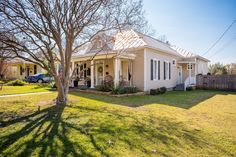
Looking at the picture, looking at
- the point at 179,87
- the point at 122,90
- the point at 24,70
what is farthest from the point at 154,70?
the point at 24,70

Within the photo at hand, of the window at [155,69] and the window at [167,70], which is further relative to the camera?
the window at [167,70]

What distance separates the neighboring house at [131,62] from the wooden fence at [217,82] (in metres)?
1.16

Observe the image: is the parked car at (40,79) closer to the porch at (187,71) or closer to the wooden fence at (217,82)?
the porch at (187,71)

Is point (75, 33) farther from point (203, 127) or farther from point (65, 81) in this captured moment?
point (203, 127)

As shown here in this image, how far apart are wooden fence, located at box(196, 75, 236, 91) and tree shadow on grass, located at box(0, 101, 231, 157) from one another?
647 inches

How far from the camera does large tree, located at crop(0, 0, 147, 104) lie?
27.7 feet

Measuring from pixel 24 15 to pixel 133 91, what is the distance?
8.79 meters

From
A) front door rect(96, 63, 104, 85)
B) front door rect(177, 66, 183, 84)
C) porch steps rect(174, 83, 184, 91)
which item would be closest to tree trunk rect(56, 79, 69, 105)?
front door rect(96, 63, 104, 85)

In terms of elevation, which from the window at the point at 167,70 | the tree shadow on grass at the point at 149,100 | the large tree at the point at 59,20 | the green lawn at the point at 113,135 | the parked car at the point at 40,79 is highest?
the large tree at the point at 59,20

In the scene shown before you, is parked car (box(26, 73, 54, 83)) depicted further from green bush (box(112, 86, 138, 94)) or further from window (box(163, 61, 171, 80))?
window (box(163, 61, 171, 80))

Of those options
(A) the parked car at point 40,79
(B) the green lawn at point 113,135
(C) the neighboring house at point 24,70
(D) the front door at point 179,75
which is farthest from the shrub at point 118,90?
(C) the neighboring house at point 24,70

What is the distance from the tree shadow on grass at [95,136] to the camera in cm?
399

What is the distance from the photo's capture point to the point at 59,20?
9102 mm

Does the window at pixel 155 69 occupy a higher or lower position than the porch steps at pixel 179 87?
higher
